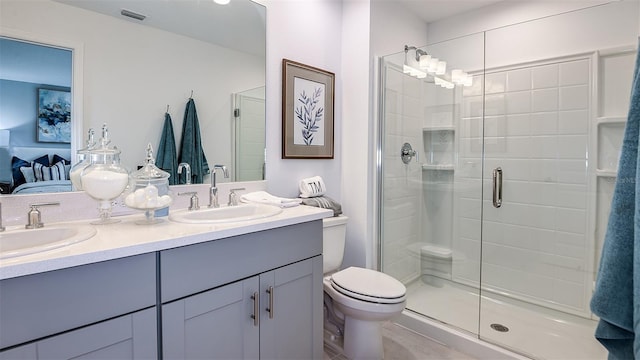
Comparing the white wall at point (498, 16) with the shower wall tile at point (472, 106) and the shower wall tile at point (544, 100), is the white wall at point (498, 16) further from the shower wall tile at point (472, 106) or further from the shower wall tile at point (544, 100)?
the shower wall tile at point (472, 106)

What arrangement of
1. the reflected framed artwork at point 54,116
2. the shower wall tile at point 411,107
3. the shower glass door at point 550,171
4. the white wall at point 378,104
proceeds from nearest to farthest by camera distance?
1. the reflected framed artwork at point 54,116
2. the shower glass door at point 550,171
3. the white wall at point 378,104
4. the shower wall tile at point 411,107

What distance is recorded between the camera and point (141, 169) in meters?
1.42

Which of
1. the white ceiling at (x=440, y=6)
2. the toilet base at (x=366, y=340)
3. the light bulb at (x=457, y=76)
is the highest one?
the white ceiling at (x=440, y=6)

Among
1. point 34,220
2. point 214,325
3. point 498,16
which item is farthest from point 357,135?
point 34,220

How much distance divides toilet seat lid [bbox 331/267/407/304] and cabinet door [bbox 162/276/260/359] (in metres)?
0.61

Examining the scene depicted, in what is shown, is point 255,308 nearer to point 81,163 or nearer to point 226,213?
point 226,213

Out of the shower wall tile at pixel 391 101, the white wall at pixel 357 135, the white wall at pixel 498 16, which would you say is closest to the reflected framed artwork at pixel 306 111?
the white wall at pixel 357 135

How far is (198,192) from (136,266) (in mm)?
758

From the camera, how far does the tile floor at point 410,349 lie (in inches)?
74.6

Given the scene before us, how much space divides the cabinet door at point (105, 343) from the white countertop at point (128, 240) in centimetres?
19

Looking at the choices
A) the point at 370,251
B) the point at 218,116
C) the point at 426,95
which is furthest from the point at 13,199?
the point at 426,95

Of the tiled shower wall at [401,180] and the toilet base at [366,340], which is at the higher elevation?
the tiled shower wall at [401,180]

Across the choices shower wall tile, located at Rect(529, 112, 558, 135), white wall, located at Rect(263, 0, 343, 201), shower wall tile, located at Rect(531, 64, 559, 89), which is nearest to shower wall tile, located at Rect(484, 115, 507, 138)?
shower wall tile, located at Rect(529, 112, 558, 135)

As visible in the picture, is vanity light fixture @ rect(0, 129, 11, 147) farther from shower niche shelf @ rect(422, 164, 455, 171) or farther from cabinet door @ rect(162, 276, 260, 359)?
shower niche shelf @ rect(422, 164, 455, 171)
